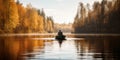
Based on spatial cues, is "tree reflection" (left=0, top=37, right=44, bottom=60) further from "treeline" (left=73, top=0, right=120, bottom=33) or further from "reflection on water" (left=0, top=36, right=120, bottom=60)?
"treeline" (left=73, top=0, right=120, bottom=33)

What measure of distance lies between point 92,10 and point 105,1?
96.2 feet

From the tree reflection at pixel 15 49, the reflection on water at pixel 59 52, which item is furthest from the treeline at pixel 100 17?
the reflection on water at pixel 59 52

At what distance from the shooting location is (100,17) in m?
162

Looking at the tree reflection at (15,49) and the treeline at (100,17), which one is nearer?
the tree reflection at (15,49)

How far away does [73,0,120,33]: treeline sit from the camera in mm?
129625

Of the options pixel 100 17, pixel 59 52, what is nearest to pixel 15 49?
pixel 59 52

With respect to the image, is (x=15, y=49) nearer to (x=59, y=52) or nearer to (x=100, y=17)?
(x=59, y=52)

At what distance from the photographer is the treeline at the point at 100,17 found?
425ft

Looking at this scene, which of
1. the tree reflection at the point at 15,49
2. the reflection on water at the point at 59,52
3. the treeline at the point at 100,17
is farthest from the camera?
the treeline at the point at 100,17

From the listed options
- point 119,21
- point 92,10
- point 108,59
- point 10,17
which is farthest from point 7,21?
point 92,10

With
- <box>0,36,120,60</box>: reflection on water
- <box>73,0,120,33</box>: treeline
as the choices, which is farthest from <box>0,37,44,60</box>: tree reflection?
<box>73,0,120,33</box>: treeline

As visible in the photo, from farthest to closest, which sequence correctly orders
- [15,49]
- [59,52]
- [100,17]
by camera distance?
[100,17], [15,49], [59,52]

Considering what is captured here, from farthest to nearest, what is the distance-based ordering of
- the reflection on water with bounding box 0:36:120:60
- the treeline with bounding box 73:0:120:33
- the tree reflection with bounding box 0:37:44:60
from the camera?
the treeline with bounding box 73:0:120:33
the tree reflection with bounding box 0:37:44:60
the reflection on water with bounding box 0:36:120:60

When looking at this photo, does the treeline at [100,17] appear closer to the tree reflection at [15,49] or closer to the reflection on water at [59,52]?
the tree reflection at [15,49]
